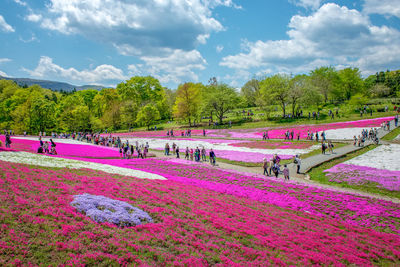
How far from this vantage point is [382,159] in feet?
83.1

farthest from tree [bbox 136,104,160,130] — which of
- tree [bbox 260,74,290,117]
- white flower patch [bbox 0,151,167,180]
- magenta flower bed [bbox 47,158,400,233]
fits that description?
white flower patch [bbox 0,151,167,180]

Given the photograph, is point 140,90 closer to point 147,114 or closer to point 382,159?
point 147,114

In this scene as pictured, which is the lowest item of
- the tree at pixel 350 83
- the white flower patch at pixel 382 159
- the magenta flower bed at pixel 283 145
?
the white flower patch at pixel 382 159

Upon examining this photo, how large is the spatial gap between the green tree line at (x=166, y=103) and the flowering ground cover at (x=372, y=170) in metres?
Result: 44.6

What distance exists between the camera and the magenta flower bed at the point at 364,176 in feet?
61.5

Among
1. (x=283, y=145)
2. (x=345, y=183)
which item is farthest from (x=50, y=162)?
(x=283, y=145)

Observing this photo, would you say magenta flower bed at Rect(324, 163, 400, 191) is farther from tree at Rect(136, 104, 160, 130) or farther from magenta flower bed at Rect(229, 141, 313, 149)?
tree at Rect(136, 104, 160, 130)

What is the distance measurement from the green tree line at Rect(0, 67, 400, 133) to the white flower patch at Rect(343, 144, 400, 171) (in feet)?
136

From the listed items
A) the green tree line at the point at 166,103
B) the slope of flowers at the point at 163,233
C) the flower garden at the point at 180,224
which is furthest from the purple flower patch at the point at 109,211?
the green tree line at the point at 166,103

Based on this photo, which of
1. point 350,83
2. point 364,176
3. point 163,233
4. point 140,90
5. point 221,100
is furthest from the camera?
point 140,90

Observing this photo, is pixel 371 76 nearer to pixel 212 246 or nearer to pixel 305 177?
pixel 305 177

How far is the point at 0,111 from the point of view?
86438mm

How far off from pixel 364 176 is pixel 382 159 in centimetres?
725

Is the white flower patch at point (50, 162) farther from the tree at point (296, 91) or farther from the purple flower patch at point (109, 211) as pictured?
the tree at point (296, 91)
